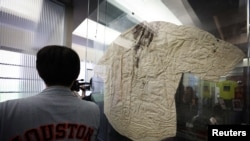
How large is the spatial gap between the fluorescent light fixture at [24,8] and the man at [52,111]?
1.17 meters

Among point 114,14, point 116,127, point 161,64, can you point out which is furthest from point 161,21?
point 116,127

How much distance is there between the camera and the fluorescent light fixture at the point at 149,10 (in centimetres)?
113

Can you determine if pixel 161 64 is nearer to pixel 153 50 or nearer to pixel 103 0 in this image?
pixel 153 50

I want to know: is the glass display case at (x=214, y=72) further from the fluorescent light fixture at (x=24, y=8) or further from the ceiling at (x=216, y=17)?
the fluorescent light fixture at (x=24, y=8)

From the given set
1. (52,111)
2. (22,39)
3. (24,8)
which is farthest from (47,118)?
(24,8)

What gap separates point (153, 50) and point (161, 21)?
0.16 metres

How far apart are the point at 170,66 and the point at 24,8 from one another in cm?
139

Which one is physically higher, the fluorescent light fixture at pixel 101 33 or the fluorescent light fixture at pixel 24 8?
the fluorescent light fixture at pixel 24 8

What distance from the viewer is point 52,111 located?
0.69 metres

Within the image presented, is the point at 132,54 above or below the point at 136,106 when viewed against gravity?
above

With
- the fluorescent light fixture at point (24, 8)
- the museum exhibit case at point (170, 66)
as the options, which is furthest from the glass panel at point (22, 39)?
the museum exhibit case at point (170, 66)

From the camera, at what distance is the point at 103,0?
1496 millimetres

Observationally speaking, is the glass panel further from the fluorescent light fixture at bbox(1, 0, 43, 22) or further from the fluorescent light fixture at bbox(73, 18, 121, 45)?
the fluorescent light fixture at bbox(73, 18, 121, 45)

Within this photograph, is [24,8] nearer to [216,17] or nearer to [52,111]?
[52,111]
